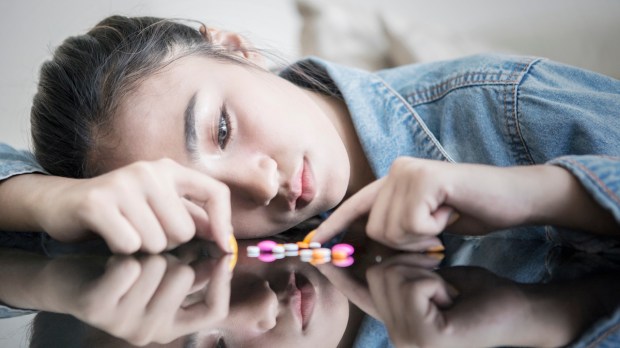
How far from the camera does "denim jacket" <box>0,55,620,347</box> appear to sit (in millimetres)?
→ 995

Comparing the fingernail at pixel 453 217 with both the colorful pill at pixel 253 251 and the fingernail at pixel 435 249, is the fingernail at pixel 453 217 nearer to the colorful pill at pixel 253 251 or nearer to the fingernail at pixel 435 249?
the fingernail at pixel 435 249

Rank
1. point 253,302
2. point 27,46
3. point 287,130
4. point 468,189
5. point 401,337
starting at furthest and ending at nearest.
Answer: point 27,46 < point 287,130 < point 468,189 < point 253,302 < point 401,337

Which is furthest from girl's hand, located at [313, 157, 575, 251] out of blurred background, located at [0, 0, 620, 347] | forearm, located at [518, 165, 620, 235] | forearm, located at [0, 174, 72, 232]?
blurred background, located at [0, 0, 620, 347]

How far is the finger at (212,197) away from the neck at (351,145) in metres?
0.50

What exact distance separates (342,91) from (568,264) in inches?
26.4

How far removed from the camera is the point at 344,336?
0.42 meters

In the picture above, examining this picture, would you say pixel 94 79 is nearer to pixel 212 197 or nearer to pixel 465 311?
pixel 212 197

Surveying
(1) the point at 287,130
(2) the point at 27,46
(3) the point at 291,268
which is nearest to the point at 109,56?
(1) the point at 287,130

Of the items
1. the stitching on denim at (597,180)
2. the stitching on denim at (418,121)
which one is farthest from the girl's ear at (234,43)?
the stitching on denim at (597,180)

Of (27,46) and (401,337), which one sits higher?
(401,337)

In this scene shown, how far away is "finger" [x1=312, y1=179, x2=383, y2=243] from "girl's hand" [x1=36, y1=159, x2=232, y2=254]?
5.1 inches

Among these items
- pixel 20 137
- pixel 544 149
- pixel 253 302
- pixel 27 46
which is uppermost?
pixel 253 302

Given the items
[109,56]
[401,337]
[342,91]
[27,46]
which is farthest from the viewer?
[27,46]

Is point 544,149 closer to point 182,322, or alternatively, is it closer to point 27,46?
point 182,322
